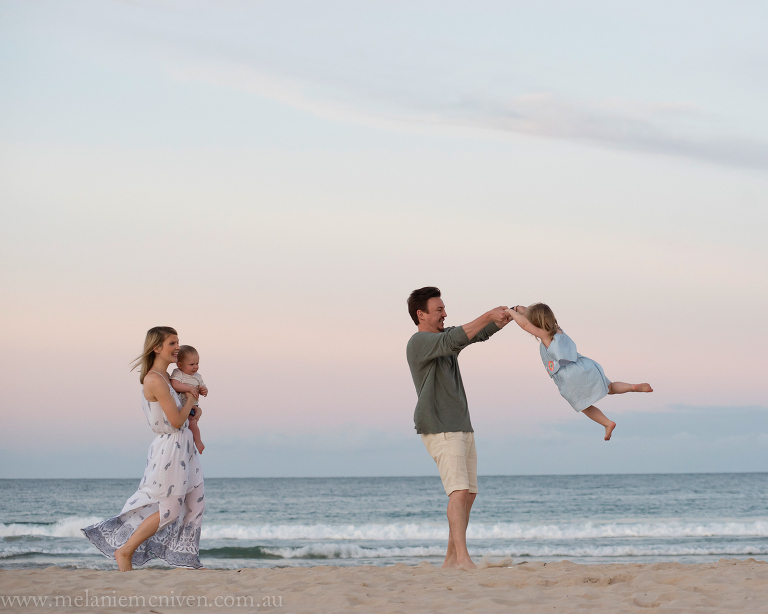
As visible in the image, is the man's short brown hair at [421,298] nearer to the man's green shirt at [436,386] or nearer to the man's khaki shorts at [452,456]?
the man's green shirt at [436,386]

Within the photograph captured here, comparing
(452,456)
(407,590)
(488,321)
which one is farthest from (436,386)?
(407,590)

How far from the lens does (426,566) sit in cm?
528

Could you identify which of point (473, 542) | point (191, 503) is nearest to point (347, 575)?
point (191, 503)

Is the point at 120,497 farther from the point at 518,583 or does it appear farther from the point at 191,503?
the point at 518,583

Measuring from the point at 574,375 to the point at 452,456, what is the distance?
120cm

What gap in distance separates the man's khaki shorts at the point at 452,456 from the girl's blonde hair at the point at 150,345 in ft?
6.96

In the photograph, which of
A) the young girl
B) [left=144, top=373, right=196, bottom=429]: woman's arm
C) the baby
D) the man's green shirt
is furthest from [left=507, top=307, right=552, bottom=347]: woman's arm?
[left=144, top=373, right=196, bottom=429]: woman's arm

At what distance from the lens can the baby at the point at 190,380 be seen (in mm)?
5398

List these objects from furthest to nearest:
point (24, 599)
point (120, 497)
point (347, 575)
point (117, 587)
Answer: point (120, 497) < point (347, 575) < point (117, 587) < point (24, 599)

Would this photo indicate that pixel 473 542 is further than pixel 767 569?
Yes

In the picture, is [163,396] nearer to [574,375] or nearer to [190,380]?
[190,380]

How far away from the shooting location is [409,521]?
2077 cm

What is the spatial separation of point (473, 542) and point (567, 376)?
1019 centimetres

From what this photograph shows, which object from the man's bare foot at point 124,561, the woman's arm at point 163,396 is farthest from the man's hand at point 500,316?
the man's bare foot at point 124,561
